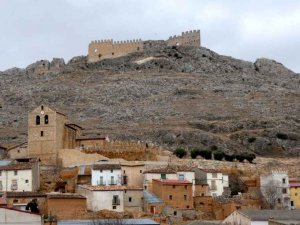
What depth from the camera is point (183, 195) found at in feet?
190

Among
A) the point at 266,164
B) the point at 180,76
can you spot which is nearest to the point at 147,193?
the point at 266,164

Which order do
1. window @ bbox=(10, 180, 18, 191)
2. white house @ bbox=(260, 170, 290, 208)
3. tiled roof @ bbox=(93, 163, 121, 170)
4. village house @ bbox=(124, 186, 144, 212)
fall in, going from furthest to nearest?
white house @ bbox=(260, 170, 290, 208)
tiled roof @ bbox=(93, 163, 121, 170)
window @ bbox=(10, 180, 18, 191)
village house @ bbox=(124, 186, 144, 212)

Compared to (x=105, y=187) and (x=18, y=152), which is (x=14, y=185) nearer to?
(x=105, y=187)

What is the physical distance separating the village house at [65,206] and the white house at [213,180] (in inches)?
524

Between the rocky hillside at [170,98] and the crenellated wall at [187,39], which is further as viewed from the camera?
the crenellated wall at [187,39]

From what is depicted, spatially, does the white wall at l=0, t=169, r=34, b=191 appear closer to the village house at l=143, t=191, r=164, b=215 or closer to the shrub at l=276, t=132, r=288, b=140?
the village house at l=143, t=191, r=164, b=215

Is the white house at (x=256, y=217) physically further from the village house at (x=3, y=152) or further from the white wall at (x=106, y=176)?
the village house at (x=3, y=152)

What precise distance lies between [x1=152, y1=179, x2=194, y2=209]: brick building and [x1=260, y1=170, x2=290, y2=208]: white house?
814 cm

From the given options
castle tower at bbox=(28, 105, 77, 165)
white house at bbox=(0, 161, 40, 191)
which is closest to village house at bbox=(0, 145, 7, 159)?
castle tower at bbox=(28, 105, 77, 165)

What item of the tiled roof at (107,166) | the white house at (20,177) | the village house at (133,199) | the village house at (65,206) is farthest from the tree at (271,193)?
the white house at (20,177)

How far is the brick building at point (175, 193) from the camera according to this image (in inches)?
2263

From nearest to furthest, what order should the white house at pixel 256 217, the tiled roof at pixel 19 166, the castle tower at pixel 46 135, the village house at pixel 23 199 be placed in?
the white house at pixel 256 217, the village house at pixel 23 199, the tiled roof at pixel 19 166, the castle tower at pixel 46 135

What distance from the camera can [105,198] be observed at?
183ft

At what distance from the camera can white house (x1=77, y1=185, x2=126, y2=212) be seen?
55594mm
